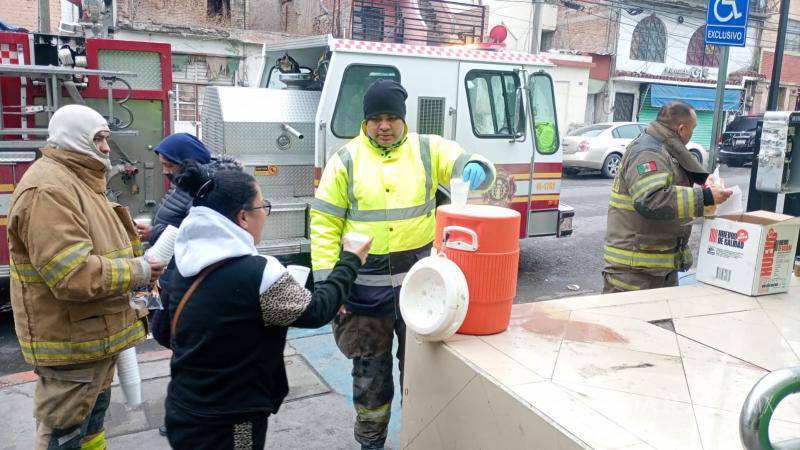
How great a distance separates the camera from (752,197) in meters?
5.15

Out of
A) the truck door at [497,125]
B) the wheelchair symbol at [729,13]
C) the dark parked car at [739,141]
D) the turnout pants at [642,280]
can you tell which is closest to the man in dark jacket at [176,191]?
the turnout pants at [642,280]

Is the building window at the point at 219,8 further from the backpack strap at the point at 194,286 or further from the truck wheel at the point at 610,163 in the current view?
the backpack strap at the point at 194,286

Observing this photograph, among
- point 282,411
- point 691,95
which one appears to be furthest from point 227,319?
point 691,95

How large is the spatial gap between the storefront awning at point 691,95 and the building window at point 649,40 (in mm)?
1529

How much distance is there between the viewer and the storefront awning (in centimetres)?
2602

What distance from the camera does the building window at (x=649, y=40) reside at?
26219mm

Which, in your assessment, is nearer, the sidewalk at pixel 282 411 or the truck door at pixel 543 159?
the sidewalk at pixel 282 411

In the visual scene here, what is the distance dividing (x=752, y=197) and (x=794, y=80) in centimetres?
2955

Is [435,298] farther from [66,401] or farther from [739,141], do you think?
[739,141]

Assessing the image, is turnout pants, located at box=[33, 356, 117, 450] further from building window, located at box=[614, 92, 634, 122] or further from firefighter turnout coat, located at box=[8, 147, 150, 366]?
building window, located at box=[614, 92, 634, 122]

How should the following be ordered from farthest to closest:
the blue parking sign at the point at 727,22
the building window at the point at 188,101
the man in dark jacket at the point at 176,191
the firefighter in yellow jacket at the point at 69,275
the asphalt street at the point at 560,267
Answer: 1. the building window at the point at 188,101
2. the blue parking sign at the point at 727,22
3. the asphalt street at the point at 560,267
4. the man in dark jacket at the point at 176,191
5. the firefighter in yellow jacket at the point at 69,275

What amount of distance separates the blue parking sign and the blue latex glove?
3664 millimetres

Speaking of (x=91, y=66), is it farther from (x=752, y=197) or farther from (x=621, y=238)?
(x=752, y=197)

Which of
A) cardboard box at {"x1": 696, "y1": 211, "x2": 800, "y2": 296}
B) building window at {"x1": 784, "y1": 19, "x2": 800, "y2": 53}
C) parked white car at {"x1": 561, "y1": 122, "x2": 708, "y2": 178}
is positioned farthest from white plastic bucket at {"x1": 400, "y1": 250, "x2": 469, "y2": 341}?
building window at {"x1": 784, "y1": 19, "x2": 800, "y2": 53}
